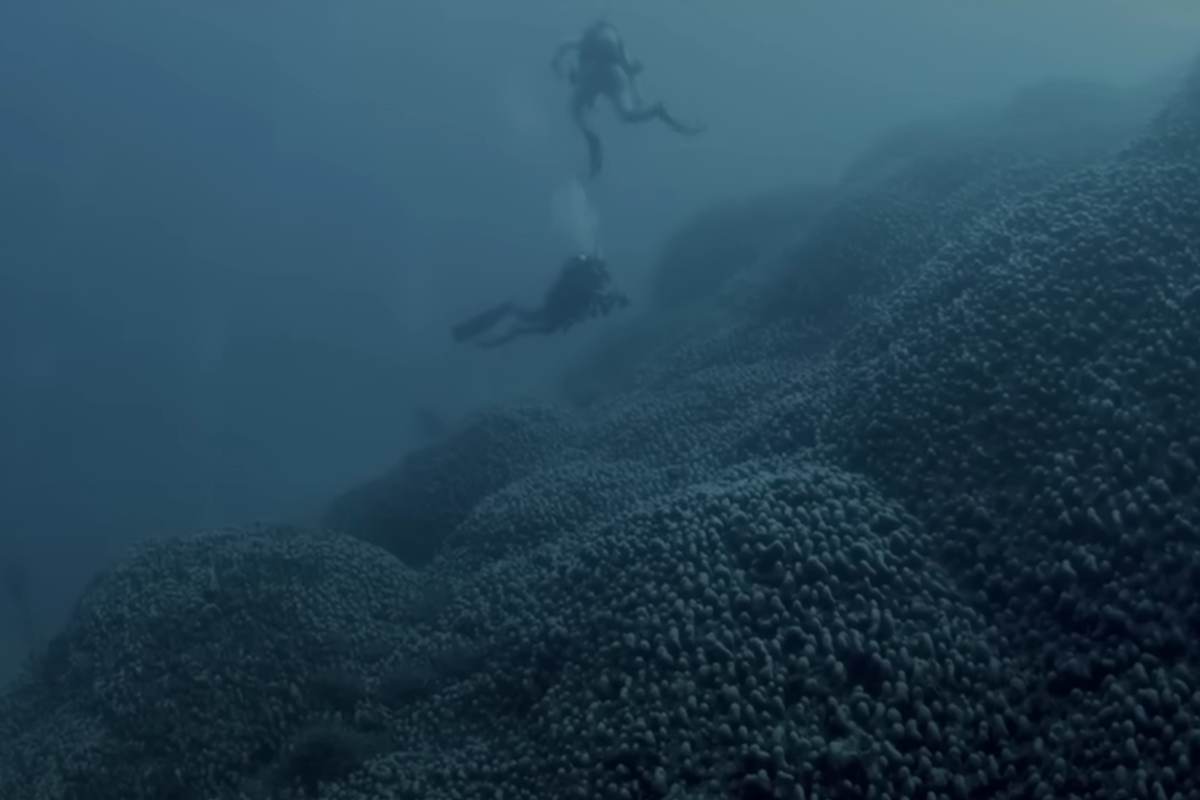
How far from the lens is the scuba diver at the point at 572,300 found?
16.6m

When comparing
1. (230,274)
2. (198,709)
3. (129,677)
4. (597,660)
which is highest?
(230,274)

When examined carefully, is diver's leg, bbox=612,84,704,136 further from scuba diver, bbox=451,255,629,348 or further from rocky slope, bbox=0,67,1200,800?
rocky slope, bbox=0,67,1200,800

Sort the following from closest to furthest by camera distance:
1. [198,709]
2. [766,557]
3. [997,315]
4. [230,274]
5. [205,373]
Result: 1. [766,557]
2. [997,315]
3. [198,709]
4. [205,373]
5. [230,274]

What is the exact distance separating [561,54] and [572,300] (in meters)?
4.70

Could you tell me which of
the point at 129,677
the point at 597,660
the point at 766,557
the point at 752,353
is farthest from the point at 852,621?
the point at 752,353

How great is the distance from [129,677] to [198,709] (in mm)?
1042

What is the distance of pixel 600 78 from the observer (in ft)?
61.3

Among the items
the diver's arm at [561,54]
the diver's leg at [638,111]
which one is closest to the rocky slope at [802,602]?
the diver's leg at [638,111]

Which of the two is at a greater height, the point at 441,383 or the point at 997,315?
the point at 441,383

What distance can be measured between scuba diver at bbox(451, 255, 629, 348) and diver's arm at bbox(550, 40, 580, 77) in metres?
3.73

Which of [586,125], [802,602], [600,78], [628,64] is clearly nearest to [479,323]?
[586,125]

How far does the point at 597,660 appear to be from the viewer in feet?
23.0

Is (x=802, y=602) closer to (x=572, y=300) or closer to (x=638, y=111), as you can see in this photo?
(x=572, y=300)

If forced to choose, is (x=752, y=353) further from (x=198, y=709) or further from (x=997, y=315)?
(x=198, y=709)
